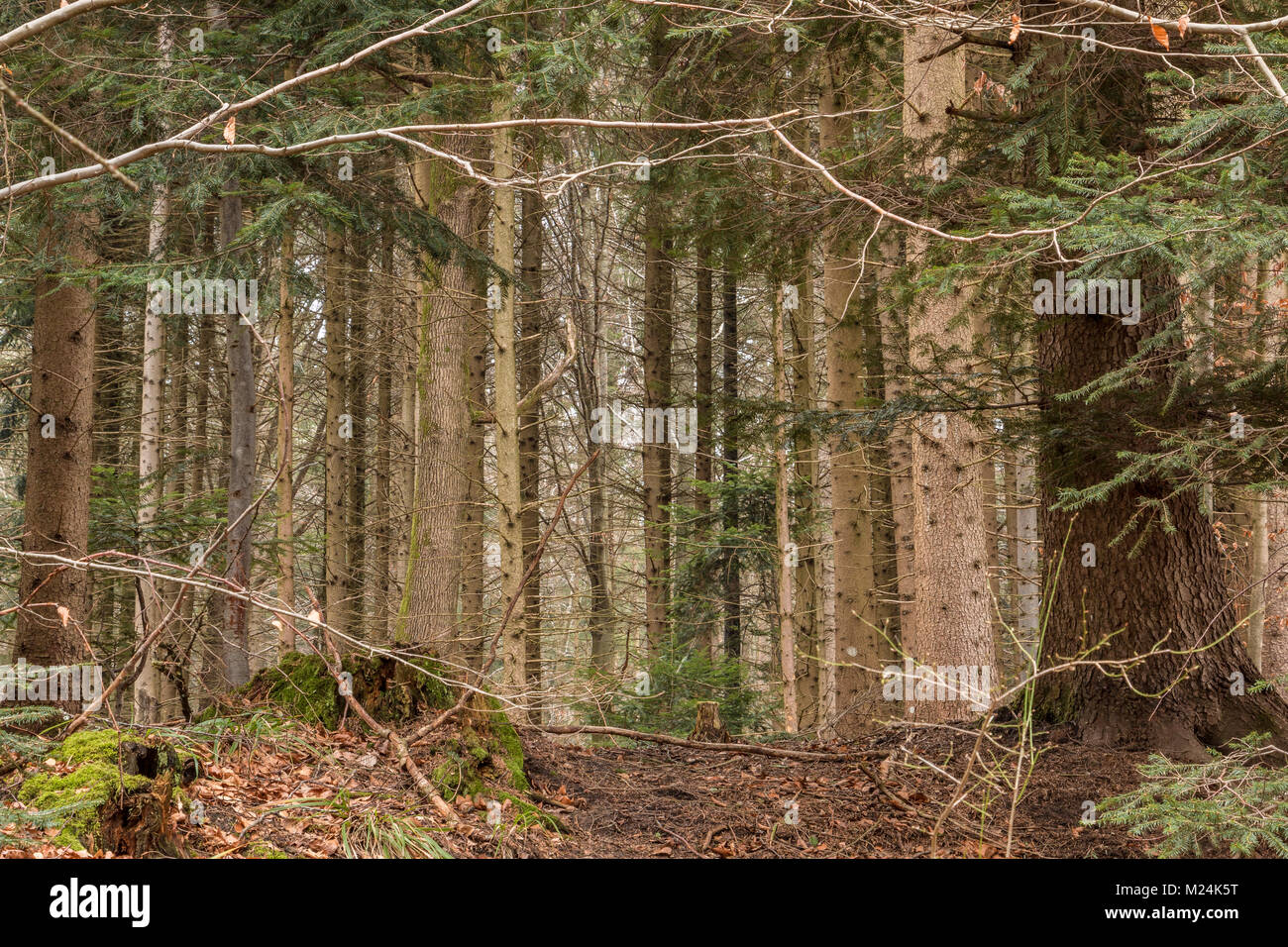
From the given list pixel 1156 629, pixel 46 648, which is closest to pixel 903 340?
pixel 1156 629

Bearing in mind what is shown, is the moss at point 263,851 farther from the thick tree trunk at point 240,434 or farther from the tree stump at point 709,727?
the thick tree trunk at point 240,434

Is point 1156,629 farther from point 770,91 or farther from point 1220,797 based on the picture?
point 770,91

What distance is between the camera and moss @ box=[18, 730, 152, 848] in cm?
335

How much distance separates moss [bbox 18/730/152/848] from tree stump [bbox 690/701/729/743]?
4.36 metres

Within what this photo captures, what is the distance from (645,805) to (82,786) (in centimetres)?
327

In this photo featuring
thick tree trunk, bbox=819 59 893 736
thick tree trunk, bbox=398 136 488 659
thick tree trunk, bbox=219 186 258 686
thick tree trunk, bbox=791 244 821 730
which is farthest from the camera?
thick tree trunk, bbox=791 244 821 730

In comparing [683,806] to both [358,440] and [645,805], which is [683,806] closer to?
[645,805]

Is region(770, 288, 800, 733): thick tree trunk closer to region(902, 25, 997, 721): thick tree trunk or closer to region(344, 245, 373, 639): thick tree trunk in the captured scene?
region(902, 25, 997, 721): thick tree trunk

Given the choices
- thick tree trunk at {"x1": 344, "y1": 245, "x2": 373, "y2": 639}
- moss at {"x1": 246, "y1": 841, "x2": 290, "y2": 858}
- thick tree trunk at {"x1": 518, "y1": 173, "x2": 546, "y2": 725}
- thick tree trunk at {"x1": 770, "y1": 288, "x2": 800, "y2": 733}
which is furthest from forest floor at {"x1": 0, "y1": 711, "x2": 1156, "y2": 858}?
thick tree trunk at {"x1": 344, "y1": 245, "x2": 373, "y2": 639}

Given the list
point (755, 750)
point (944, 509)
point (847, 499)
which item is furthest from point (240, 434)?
point (944, 509)

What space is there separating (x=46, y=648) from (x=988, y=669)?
7.74 metres

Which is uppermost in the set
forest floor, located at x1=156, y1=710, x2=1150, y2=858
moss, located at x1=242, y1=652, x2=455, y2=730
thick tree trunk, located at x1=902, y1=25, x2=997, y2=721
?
thick tree trunk, located at x1=902, y1=25, x2=997, y2=721

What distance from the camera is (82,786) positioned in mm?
3539

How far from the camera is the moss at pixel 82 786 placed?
335 cm
